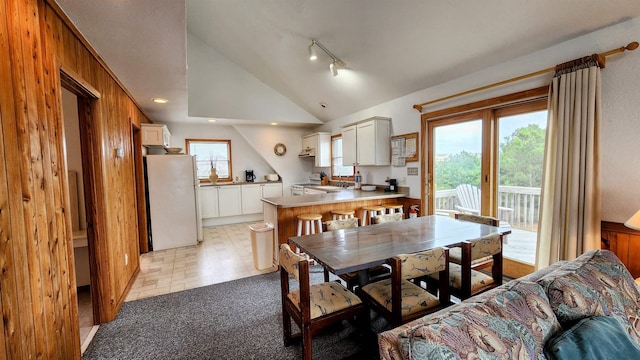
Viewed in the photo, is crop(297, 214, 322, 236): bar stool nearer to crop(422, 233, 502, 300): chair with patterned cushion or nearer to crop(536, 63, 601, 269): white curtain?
crop(422, 233, 502, 300): chair with patterned cushion

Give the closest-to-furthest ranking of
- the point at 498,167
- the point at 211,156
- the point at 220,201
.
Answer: the point at 498,167 → the point at 220,201 → the point at 211,156

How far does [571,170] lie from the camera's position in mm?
2316

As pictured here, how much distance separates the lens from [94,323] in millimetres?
2312

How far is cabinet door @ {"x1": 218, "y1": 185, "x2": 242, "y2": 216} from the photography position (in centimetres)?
597

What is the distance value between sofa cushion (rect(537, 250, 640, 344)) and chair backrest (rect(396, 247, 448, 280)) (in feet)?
1.51

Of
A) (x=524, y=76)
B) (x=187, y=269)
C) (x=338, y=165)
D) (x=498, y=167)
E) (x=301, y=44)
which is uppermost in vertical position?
(x=301, y=44)

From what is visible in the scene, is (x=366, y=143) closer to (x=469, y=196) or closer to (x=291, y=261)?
(x=469, y=196)

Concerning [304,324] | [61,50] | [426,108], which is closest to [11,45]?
[61,50]

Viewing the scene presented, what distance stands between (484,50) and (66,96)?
178 inches

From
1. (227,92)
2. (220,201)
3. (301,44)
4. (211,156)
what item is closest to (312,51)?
(301,44)

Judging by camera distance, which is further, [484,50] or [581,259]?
[484,50]

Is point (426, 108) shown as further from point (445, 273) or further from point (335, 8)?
point (445, 273)

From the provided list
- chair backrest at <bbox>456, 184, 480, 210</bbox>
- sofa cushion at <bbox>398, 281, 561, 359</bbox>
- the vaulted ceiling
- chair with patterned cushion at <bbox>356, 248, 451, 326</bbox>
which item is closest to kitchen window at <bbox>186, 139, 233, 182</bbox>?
the vaulted ceiling

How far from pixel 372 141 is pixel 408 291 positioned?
9.60ft
